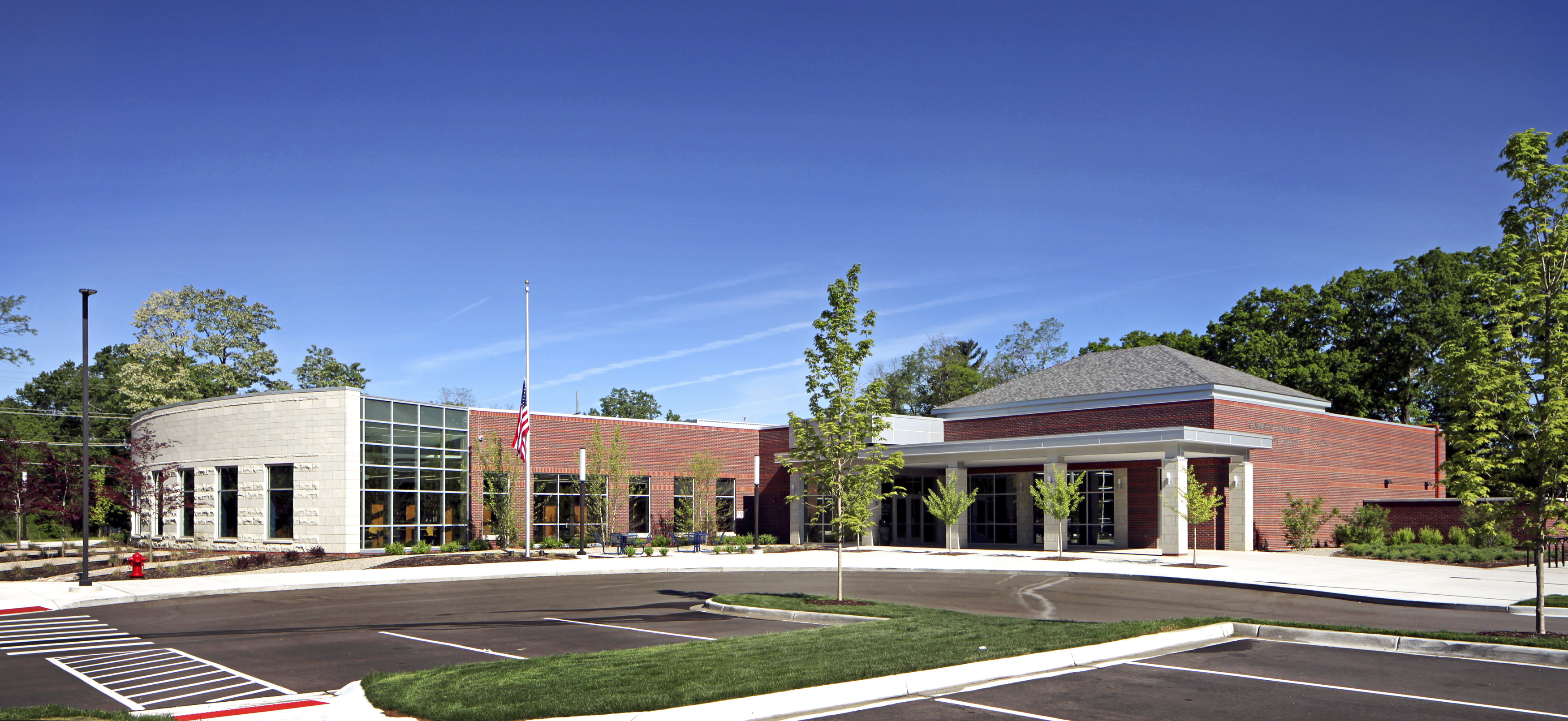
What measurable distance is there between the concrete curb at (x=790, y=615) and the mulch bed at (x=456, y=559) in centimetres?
1445

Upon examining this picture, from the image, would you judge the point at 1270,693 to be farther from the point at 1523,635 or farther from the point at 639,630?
the point at 639,630

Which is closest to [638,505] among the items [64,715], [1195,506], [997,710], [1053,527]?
[1053,527]

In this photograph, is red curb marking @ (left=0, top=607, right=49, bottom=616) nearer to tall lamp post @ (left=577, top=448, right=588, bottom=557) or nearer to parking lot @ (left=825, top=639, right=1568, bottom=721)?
tall lamp post @ (left=577, top=448, right=588, bottom=557)

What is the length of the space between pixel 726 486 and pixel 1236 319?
34.8m

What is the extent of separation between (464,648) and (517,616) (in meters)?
4.15

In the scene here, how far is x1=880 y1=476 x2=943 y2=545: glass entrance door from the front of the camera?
146 feet

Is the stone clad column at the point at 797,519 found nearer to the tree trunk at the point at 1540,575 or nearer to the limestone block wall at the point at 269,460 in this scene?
the limestone block wall at the point at 269,460

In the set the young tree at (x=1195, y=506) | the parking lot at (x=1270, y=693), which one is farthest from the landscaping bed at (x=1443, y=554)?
the parking lot at (x=1270, y=693)

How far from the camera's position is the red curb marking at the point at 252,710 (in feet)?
31.3

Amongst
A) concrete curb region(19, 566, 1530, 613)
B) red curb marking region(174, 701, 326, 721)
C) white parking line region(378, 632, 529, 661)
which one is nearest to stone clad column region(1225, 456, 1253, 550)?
concrete curb region(19, 566, 1530, 613)

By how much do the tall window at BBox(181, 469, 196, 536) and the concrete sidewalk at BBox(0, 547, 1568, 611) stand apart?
44.9 feet

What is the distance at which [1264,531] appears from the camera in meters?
36.8

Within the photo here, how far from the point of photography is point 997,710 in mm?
9352

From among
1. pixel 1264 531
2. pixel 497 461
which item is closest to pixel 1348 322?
pixel 1264 531
